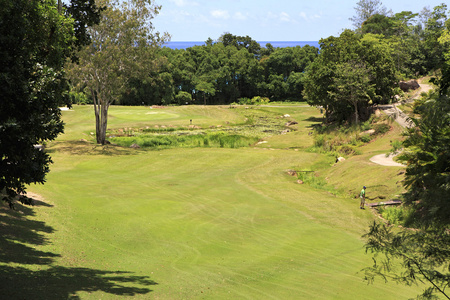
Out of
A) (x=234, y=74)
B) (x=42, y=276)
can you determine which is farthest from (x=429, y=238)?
(x=234, y=74)

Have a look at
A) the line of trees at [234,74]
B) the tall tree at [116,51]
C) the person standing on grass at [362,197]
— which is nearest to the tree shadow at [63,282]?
the person standing on grass at [362,197]

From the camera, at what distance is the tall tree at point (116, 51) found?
5000 cm

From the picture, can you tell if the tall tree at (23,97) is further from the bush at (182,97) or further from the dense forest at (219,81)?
the bush at (182,97)

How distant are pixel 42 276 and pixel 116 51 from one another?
1555 inches

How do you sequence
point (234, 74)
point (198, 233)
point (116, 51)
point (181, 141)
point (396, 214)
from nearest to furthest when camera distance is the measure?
point (198, 233) < point (396, 214) < point (116, 51) < point (181, 141) < point (234, 74)

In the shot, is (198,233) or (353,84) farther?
(353,84)

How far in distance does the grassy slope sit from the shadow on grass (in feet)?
0.26

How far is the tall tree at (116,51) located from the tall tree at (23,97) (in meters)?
35.9

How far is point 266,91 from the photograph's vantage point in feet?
494

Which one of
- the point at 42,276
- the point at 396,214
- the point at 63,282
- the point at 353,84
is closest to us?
the point at 63,282

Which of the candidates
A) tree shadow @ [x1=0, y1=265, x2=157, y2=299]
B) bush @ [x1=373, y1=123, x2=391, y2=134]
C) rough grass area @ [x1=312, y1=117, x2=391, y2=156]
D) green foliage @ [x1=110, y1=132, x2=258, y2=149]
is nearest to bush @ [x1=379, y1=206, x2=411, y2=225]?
tree shadow @ [x1=0, y1=265, x2=157, y2=299]

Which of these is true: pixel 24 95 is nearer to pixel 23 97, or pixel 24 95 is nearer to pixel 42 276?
pixel 23 97

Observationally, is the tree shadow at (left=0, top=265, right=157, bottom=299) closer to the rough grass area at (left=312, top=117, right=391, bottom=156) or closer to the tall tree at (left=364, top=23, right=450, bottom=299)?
the tall tree at (left=364, top=23, right=450, bottom=299)

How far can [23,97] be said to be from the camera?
43.7 ft
